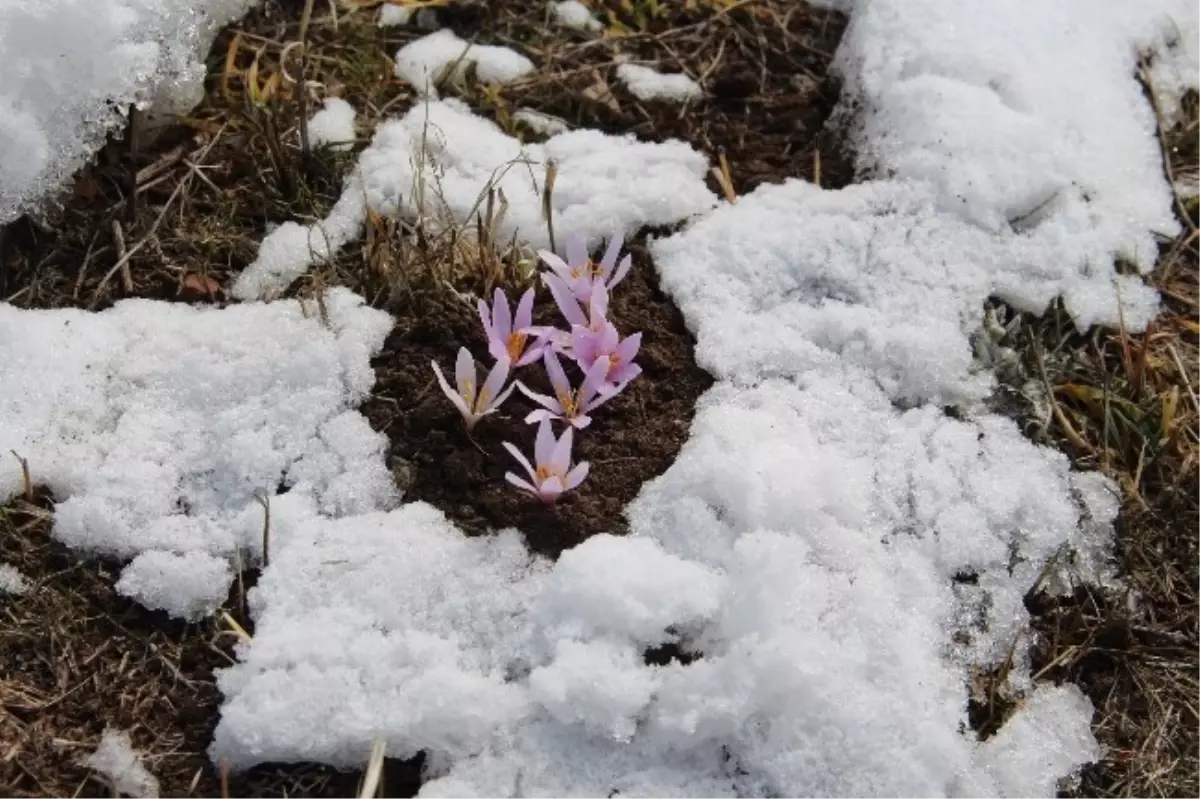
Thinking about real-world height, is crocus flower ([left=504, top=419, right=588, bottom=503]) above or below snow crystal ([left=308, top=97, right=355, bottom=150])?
below

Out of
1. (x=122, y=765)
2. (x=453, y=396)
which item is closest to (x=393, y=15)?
(x=453, y=396)

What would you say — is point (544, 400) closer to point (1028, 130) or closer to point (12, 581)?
point (12, 581)

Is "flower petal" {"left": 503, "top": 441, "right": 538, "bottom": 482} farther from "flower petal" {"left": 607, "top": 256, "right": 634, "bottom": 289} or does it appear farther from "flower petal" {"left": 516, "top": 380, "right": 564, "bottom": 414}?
"flower petal" {"left": 607, "top": 256, "right": 634, "bottom": 289}

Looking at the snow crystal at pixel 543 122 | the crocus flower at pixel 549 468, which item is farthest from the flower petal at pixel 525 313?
the snow crystal at pixel 543 122

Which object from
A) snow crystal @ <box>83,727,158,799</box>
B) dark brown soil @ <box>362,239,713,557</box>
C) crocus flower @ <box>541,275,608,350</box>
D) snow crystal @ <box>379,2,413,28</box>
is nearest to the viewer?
snow crystal @ <box>83,727,158,799</box>

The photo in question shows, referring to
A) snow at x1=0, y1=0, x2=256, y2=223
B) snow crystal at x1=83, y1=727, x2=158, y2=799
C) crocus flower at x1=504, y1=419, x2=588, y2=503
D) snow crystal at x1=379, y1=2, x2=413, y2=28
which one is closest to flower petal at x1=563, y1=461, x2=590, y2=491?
crocus flower at x1=504, y1=419, x2=588, y2=503

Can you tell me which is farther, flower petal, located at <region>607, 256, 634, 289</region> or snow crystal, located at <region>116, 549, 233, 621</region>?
flower petal, located at <region>607, 256, 634, 289</region>

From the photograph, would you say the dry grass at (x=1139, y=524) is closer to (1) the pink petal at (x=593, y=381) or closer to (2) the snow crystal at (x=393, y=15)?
(1) the pink petal at (x=593, y=381)
